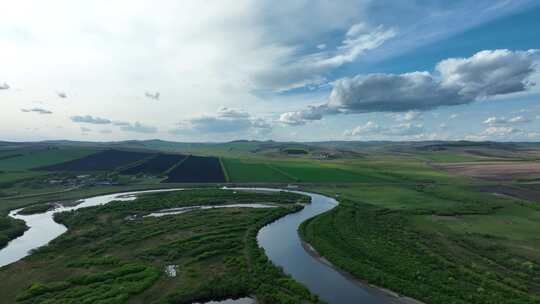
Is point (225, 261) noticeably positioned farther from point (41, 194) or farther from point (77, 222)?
point (41, 194)

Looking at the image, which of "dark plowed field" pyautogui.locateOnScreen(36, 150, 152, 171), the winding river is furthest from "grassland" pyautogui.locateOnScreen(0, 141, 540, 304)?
"dark plowed field" pyautogui.locateOnScreen(36, 150, 152, 171)

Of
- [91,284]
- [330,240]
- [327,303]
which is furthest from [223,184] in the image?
[327,303]

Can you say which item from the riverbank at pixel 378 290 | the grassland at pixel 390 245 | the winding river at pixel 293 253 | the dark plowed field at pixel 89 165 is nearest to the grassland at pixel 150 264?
the grassland at pixel 390 245

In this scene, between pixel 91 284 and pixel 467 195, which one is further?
pixel 467 195

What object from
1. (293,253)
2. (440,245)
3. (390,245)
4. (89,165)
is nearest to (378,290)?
(293,253)

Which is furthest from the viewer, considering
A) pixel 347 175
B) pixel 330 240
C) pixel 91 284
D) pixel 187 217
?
pixel 347 175

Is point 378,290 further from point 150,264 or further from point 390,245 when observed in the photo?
point 150,264

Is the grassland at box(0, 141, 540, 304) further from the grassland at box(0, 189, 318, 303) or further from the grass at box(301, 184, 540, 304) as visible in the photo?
the grassland at box(0, 189, 318, 303)
